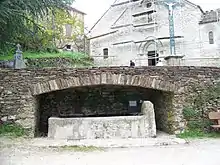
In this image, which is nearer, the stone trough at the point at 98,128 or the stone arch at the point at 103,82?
the stone trough at the point at 98,128

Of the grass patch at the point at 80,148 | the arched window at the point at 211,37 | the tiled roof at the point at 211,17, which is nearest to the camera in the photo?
the grass patch at the point at 80,148

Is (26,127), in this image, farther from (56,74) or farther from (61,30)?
(61,30)

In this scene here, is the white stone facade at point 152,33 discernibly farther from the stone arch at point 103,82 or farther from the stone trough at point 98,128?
the stone trough at point 98,128

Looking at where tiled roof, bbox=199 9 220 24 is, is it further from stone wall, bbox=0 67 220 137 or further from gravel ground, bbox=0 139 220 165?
gravel ground, bbox=0 139 220 165

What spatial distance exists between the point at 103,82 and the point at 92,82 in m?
0.31

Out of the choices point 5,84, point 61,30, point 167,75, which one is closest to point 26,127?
point 5,84

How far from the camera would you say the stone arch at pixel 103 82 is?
28.2ft

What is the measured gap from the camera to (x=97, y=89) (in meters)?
11.5

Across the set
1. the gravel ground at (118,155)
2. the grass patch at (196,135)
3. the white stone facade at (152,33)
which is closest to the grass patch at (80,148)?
the gravel ground at (118,155)

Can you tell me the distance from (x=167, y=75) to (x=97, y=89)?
3.30 m

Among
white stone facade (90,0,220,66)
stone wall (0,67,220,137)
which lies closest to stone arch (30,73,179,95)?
stone wall (0,67,220,137)

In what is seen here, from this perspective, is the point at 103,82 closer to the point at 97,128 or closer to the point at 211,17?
the point at 97,128

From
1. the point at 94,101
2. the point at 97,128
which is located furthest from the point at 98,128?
the point at 94,101

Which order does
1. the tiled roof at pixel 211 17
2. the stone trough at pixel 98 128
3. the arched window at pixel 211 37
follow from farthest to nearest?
the arched window at pixel 211 37 → the tiled roof at pixel 211 17 → the stone trough at pixel 98 128
